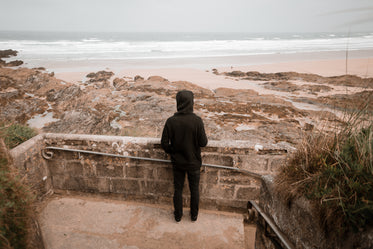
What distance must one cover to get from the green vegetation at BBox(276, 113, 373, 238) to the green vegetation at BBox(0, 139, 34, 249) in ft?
6.49

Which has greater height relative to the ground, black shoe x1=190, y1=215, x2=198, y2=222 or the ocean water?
the ocean water

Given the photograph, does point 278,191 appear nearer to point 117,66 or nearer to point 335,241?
point 335,241

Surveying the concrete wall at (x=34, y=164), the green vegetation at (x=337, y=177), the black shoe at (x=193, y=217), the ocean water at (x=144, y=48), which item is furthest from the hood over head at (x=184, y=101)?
the ocean water at (x=144, y=48)

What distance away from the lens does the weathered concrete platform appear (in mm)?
2967

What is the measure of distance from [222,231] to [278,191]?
1665 millimetres

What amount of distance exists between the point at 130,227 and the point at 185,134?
→ 150 centimetres

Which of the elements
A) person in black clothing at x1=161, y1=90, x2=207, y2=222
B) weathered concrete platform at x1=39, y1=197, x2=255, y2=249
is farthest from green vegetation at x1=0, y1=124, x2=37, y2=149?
person in black clothing at x1=161, y1=90, x2=207, y2=222

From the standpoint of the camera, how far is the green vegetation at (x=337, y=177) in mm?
1252

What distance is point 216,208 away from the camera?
11.7 feet

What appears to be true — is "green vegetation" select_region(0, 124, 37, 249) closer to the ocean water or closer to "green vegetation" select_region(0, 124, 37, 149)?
"green vegetation" select_region(0, 124, 37, 149)

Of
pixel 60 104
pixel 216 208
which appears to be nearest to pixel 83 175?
pixel 216 208

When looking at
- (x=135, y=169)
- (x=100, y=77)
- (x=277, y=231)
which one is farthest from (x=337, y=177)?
(x=100, y=77)

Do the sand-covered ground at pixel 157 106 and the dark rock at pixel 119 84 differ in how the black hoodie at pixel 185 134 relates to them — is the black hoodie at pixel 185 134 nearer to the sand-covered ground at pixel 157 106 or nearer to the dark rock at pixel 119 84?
the sand-covered ground at pixel 157 106

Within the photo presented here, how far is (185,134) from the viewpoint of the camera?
9.41 ft
